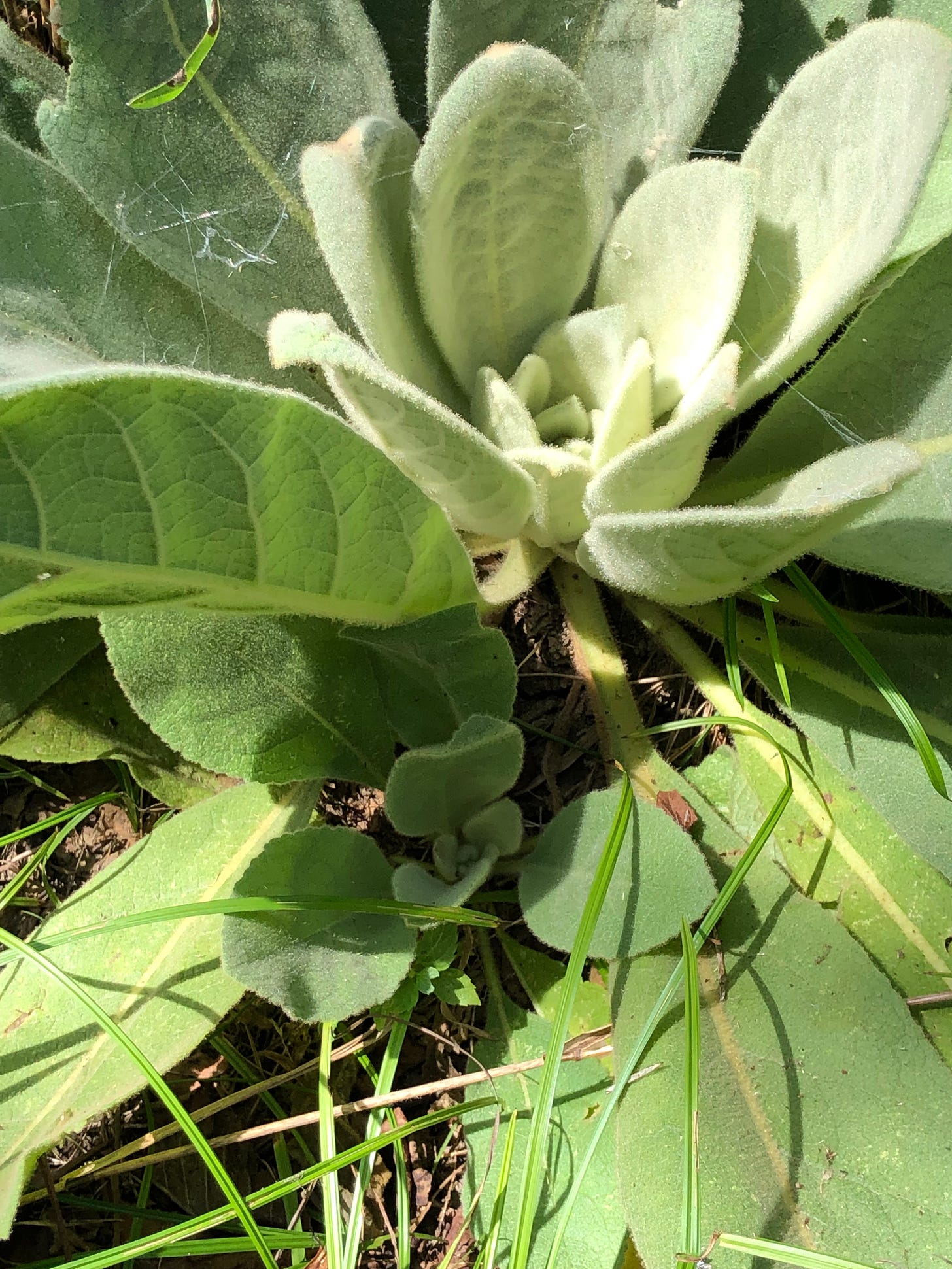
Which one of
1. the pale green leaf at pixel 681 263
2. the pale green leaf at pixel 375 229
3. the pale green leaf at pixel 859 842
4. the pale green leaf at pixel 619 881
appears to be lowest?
the pale green leaf at pixel 859 842

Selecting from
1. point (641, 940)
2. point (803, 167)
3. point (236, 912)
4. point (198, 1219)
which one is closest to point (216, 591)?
point (236, 912)

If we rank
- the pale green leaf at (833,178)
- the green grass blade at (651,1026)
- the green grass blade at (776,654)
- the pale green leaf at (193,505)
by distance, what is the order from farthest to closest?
the green grass blade at (776,654) → the green grass blade at (651,1026) → the pale green leaf at (833,178) → the pale green leaf at (193,505)

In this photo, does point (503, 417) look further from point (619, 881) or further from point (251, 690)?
point (619, 881)

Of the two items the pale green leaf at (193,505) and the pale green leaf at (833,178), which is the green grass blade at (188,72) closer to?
the pale green leaf at (193,505)

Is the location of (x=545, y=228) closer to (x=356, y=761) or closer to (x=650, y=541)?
(x=650, y=541)

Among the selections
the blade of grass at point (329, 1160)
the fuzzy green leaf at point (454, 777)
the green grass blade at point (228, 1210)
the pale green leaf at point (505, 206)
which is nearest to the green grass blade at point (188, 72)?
the pale green leaf at point (505, 206)

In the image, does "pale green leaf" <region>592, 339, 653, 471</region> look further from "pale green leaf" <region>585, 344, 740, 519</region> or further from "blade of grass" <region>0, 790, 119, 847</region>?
"blade of grass" <region>0, 790, 119, 847</region>
